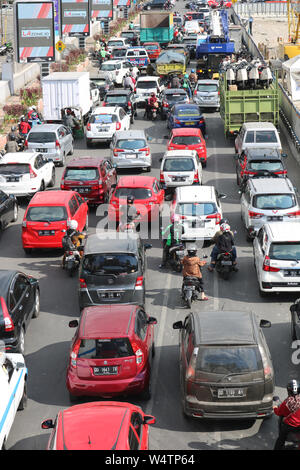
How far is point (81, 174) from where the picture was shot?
26766 mm

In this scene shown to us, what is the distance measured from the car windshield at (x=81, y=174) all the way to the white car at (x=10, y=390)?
42.8ft

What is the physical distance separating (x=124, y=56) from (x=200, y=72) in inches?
285

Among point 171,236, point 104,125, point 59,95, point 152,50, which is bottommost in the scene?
point 171,236

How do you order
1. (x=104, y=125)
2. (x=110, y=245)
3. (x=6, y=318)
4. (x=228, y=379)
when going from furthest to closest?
(x=104, y=125), (x=110, y=245), (x=6, y=318), (x=228, y=379)

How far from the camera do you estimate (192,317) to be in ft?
46.7

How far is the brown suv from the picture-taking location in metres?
12.8

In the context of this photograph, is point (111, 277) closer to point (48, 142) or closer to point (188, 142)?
point (188, 142)

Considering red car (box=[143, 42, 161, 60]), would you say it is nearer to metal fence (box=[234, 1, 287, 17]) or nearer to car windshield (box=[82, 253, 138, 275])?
car windshield (box=[82, 253, 138, 275])

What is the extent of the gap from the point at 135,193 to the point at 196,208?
2296 mm

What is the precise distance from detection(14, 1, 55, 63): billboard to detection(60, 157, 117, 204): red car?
2030 cm

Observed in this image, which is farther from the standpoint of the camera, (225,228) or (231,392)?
(225,228)

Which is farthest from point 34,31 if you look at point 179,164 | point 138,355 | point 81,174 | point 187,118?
point 138,355

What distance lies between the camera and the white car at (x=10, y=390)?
40.4 ft
